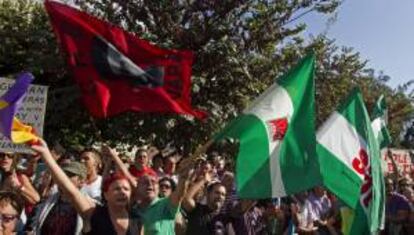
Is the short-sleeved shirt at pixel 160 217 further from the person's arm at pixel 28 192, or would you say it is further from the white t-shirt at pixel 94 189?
the person's arm at pixel 28 192

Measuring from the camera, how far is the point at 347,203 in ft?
25.0

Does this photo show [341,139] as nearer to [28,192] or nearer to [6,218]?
[28,192]

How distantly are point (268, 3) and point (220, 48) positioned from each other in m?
2.08

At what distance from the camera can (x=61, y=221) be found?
5.50 metres

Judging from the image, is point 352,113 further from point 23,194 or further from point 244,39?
point 244,39

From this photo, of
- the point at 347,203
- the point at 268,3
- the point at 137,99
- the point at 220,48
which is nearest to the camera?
the point at 137,99

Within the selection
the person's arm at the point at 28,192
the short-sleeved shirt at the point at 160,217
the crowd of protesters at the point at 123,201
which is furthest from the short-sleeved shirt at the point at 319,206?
the short-sleeved shirt at the point at 160,217

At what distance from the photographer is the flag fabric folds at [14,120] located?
4.73 metres

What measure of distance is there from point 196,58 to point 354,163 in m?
6.65

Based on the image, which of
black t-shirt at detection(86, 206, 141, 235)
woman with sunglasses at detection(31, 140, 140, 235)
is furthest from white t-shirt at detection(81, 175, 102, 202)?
black t-shirt at detection(86, 206, 141, 235)

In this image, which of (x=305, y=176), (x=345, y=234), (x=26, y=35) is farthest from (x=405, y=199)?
(x=26, y=35)

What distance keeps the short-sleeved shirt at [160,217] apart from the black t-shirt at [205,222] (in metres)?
0.65

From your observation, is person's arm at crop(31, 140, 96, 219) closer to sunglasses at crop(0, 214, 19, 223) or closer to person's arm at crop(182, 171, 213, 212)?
sunglasses at crop(0, 214, 19, 223)

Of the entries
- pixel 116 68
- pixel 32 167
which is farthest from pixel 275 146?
pixel 32 167
